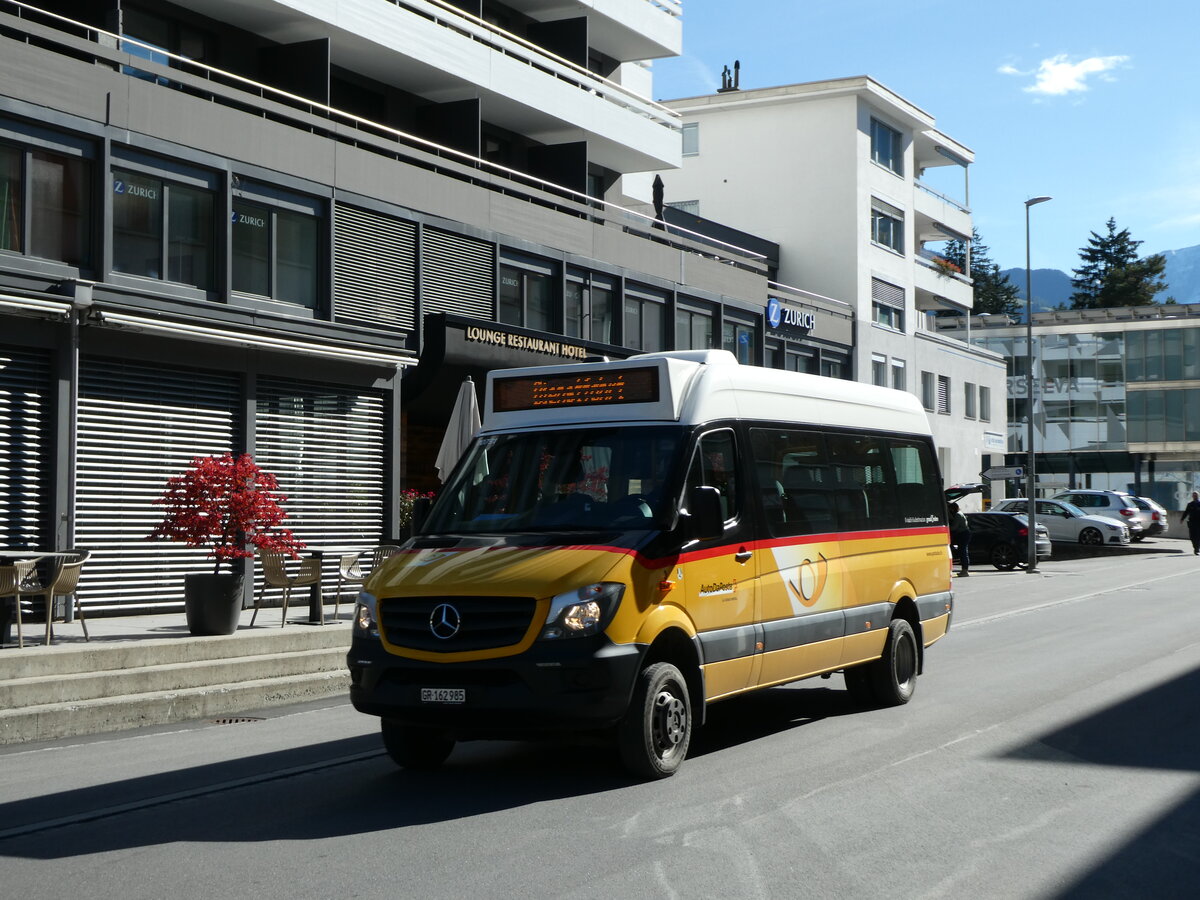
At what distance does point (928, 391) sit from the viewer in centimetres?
5425

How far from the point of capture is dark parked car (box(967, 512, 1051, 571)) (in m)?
36.8

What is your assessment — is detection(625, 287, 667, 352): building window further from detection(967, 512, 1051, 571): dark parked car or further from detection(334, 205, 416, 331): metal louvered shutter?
detection(967, 512, 1051, 571): dark parked car

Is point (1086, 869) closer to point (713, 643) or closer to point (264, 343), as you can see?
point (713, 643)

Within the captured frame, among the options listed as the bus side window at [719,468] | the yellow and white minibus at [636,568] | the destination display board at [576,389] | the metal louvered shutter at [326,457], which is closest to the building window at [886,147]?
the metal louvered shutter at [326,457]

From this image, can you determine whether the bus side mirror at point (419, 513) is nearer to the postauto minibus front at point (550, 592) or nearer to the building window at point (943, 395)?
the postauto minibus front at point (550, 592)

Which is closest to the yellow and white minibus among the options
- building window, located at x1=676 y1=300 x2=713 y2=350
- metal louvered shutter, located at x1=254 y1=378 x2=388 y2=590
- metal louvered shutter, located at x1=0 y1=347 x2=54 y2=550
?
metal louvered shutter, located at x1=0 y1=347 x2=54 y2=550

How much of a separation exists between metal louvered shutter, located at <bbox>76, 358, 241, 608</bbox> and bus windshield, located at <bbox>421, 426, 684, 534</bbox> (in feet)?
35.0

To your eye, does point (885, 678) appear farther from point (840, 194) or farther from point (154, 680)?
point (840, 194)

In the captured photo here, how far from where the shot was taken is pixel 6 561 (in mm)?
16219

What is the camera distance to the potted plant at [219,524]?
49.0 feet

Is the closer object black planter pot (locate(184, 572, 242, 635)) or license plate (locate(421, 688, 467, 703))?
license plate (locate(421, 688, 467, 703))

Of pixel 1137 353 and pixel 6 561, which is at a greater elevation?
pixel 1137 353

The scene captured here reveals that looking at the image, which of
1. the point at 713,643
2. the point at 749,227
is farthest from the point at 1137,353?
the point at 713,643

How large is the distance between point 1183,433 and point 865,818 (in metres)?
85.8
